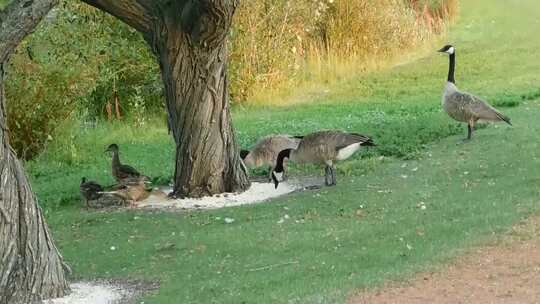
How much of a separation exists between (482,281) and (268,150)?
6.65 metres

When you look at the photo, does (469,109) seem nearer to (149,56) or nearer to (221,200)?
(221,200)

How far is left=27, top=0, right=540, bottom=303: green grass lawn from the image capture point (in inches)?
326

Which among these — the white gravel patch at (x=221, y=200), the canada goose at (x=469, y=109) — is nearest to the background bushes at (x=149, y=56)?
the white gravel patch at (x=221, y=200)

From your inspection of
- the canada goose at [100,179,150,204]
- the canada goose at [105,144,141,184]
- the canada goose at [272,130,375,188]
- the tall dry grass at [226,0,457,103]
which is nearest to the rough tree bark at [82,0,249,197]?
the canada goose at [100,179,150,204]

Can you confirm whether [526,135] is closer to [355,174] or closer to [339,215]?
[355,174]

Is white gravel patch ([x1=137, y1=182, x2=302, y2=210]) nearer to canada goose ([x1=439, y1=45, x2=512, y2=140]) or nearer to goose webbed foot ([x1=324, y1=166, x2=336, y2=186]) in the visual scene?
goose webbed foot ([x1=324, y1=166, x2=336, y2=186])

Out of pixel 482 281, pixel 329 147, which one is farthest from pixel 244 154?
pixel 482 281

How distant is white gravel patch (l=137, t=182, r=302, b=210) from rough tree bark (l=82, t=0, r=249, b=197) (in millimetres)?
146

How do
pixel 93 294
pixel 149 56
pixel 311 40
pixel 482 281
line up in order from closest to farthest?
pixel 482 281, pixel 93 294, pixel 149 56, pixel 311 40

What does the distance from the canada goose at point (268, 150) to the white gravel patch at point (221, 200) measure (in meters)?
1.03

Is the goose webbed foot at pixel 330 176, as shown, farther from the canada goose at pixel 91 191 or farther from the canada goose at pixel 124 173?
the canada goose at pixel 91 191

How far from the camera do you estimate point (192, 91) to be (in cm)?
1231

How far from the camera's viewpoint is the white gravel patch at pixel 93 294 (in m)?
8.38

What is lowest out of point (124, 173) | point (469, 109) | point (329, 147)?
Answer: point (124, 173)
